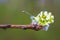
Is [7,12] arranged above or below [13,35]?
above

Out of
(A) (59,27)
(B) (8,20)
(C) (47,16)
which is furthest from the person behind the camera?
(B) (8,20)

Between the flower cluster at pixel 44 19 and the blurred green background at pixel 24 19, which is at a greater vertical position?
the blurred green background at pixel 24 19

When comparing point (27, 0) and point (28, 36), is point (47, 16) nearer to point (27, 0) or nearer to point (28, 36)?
point (28, 36)

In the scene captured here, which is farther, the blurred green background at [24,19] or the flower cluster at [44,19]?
the blurred green background at [24,19]

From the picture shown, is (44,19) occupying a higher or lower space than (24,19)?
lower

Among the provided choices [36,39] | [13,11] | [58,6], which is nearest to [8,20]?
[13,11]

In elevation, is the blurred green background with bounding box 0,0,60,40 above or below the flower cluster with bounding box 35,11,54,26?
above

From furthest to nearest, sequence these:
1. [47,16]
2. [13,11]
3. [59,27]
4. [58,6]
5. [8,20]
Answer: [58,6] → [13,11] → [8,20] → [59,27] → [47,16]

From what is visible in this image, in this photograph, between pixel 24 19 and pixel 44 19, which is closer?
pixel 44 19
